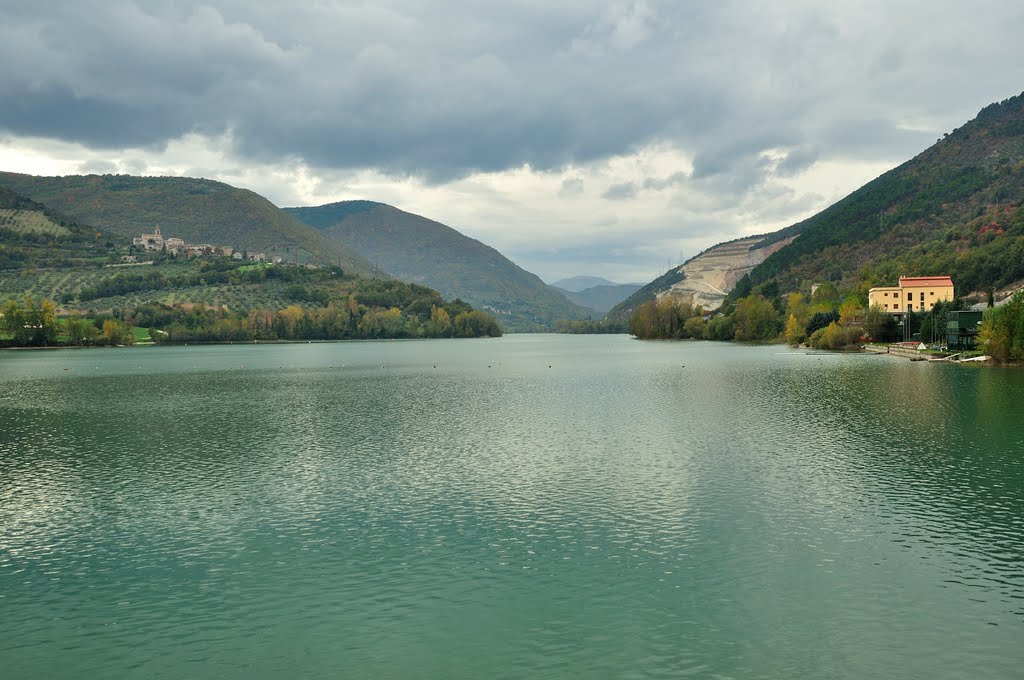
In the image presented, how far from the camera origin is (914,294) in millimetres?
161500

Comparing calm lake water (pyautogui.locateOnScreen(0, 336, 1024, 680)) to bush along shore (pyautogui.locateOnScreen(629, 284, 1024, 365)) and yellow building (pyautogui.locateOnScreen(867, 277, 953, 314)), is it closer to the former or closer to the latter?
bush along shore (pyautogui.locateOnScreen(629, 284, 1024, 365))

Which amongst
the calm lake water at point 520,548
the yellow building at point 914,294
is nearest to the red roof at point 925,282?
the yellow building at point 914,294

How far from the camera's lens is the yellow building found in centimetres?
15912

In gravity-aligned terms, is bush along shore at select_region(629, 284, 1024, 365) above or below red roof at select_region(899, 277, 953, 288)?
below

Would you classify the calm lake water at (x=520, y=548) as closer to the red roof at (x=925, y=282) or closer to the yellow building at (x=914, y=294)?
the yellow building at (x=914, y=294)

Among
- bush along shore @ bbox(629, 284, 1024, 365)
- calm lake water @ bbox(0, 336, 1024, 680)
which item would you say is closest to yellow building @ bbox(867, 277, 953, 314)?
bush along shore @ bbox(629, 284, 1024, 365)

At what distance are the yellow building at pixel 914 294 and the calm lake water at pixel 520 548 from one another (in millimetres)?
122449

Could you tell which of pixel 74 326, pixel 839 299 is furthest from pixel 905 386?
pixel 74 326

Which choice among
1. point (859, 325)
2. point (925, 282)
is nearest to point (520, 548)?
point (859, 325)

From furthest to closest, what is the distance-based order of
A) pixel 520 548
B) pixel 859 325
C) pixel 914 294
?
Answer: pixel 914 294 < pixel 859 325 < pixel 520 548

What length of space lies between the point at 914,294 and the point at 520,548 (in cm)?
16589

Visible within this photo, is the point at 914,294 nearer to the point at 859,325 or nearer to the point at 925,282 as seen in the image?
the point at 925,282

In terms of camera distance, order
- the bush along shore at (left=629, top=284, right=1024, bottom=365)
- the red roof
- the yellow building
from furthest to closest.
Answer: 1. the red roof
2. the yellow building
3. the bush along shore at (left=629, top=284, right=1024, bottom=365)

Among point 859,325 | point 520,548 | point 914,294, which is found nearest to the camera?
point 520,548
